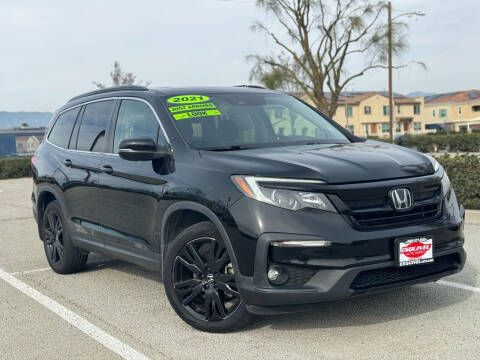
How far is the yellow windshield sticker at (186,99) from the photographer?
5.21 meters

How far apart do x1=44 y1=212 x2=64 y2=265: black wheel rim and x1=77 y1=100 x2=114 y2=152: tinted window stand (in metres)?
0.96

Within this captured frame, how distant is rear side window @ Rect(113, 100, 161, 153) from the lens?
5.15 meters

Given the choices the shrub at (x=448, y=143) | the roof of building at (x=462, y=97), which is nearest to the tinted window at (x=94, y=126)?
the shrub at (x=448, y=143)

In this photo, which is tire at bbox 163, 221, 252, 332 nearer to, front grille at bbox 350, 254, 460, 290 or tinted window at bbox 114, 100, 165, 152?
front grille at bbox 350, 254, 460, 290

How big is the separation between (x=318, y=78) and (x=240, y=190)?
108 ft

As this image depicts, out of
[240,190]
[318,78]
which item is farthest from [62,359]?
[318,78]

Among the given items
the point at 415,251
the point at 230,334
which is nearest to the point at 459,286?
the point at 415,251

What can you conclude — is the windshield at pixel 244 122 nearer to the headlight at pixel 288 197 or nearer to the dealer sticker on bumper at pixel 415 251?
the headlight at pixel 288 197

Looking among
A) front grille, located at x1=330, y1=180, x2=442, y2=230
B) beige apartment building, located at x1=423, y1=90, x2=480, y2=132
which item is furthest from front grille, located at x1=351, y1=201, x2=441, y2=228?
beige apartment building, located at x1=423, y1=90, x2=480, y2=132

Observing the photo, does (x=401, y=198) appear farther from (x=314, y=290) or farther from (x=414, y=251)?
(x=314, y=290)

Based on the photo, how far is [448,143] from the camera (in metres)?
36.8

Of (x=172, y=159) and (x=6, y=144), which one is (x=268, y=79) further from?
(x=6, y=144)

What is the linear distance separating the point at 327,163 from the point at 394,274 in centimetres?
82

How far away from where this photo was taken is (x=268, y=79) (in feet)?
120
